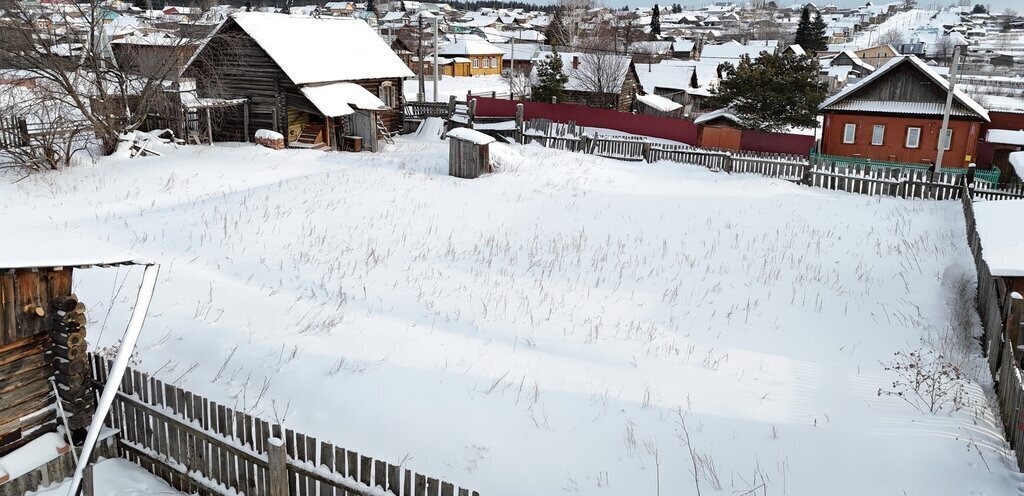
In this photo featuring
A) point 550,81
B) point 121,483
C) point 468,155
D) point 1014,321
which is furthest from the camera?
point 550,81

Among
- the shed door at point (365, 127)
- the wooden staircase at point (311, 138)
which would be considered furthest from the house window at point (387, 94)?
the wooden staircase at point (311, 138)

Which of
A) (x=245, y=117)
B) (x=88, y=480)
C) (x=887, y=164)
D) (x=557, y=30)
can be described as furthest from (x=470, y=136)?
(x=557, y=30)

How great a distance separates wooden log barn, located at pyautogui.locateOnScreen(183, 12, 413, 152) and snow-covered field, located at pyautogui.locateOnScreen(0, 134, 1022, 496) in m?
8.34

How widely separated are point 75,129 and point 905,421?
2215 centimetres

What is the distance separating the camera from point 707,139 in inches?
1383

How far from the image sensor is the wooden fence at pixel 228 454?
6.04 meters

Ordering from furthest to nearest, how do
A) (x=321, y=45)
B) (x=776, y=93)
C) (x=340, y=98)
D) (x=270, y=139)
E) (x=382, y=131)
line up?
(x=776, y=93)
(x=382, y=131)
(x=321, y=45)
(x=340, y=98)
(x=270, y=139)

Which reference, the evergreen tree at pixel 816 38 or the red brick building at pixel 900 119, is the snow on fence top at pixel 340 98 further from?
the evergreen tree at pixel 816 38

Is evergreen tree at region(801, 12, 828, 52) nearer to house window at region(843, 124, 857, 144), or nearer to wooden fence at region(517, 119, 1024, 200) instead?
house window at region(843, 124, 857, 144)

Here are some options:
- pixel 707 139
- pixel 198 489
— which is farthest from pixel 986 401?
pixel 707 139

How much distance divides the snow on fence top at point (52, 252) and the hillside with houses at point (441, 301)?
5 cm

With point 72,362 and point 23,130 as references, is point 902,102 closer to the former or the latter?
point 72,362

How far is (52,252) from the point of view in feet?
20.4

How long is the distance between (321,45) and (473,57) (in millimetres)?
54151
